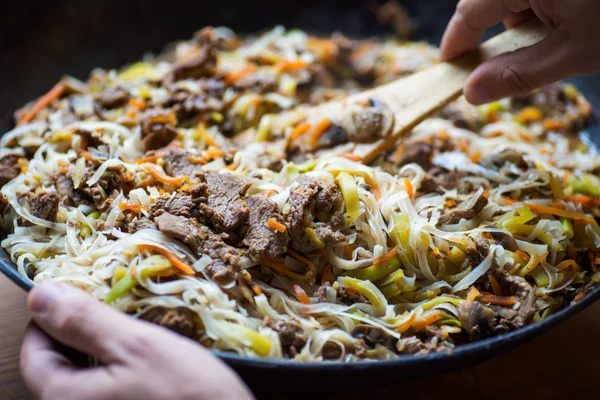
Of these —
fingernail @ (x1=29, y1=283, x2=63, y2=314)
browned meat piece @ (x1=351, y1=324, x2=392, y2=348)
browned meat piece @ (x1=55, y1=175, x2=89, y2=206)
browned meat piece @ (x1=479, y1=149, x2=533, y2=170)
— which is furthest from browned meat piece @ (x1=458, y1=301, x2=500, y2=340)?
browned meat piece @ (x1=55, y1=175, x2=89, y2=206)

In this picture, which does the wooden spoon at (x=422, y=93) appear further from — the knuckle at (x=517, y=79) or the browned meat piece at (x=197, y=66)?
the browned meat piece at (x=197, y=66)

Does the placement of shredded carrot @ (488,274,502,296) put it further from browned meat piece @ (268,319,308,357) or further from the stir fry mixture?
browned meat piece @ (268,319,308,357)

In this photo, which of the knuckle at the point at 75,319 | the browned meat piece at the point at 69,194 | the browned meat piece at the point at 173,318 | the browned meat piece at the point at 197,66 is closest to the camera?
the knuckle at the point at 75,319

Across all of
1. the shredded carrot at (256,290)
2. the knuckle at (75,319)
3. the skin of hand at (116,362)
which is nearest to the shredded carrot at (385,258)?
the shredded carrot at (256,290)

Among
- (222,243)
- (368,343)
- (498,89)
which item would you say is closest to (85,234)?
(222,243)

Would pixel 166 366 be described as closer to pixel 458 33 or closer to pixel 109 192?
pixel 109 192

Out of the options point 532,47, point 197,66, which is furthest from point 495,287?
point 197,66
